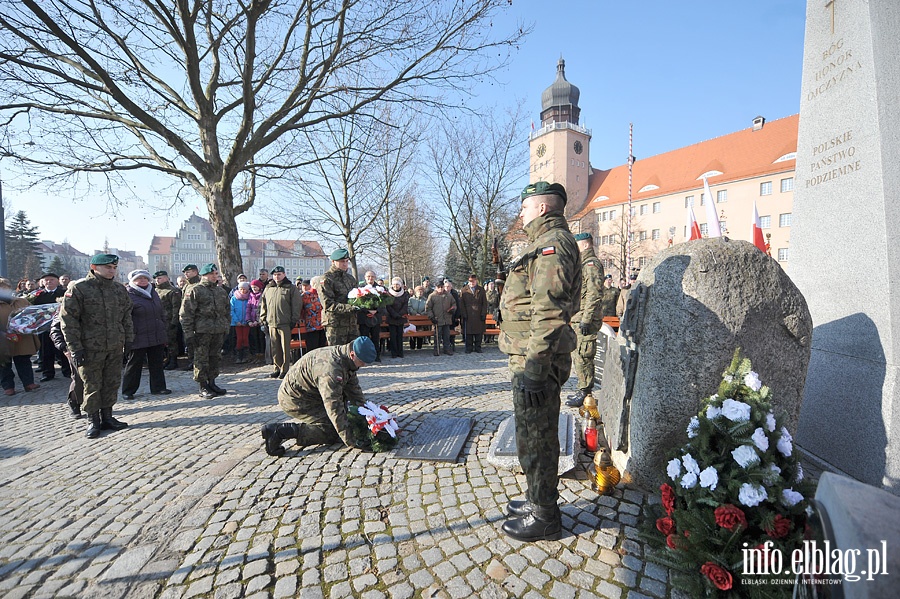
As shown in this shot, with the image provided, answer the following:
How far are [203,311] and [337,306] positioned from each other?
226 centimetres

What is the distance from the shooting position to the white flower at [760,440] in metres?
2.23

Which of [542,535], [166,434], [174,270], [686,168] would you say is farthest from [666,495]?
[174,270]

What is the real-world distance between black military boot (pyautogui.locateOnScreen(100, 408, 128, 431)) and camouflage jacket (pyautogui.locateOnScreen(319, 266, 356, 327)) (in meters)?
3.02

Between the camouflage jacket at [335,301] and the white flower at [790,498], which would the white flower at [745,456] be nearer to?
Answer: the white flower at [790,498]

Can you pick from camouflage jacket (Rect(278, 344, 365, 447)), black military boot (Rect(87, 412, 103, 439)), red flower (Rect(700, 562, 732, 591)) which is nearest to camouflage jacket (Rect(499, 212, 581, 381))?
red flower (Rect(700, 562, 732, 591))

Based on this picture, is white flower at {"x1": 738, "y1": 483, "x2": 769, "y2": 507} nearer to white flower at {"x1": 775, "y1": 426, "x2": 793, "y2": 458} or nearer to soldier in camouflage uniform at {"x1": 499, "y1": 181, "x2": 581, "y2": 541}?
white flower at {"x1": 775, "y1": 426, "x2": 793, "y2": 458}

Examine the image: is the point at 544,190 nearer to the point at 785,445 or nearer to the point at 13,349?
the point at 785,445

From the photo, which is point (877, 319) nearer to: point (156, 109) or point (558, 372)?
point (558, 372)

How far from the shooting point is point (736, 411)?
2322 millimetres

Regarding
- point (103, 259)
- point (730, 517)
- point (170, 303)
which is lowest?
point (730, 517)

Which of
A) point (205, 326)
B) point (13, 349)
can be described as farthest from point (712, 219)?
point (13, 349)

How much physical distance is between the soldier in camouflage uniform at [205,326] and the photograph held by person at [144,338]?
1.60ft

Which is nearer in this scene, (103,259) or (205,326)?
(103,259)

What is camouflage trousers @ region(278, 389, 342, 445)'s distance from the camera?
4.29 m
